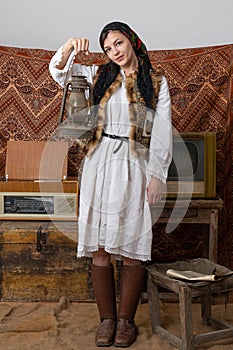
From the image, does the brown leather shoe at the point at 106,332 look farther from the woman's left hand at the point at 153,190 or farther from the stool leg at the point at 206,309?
the woman's left hand at the point at 153,190

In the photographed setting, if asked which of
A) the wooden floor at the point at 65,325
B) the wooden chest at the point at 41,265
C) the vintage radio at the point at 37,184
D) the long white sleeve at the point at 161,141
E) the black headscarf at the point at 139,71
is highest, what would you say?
the black headscarf at the point at 139,71

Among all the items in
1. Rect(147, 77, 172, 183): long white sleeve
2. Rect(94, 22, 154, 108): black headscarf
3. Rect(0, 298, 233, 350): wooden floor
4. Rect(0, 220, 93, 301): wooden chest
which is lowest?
Rect(0, 298, 233, 350): wooden floor

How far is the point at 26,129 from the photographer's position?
3992mm

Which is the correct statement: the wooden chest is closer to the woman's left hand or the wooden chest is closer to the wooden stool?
the wooden stool

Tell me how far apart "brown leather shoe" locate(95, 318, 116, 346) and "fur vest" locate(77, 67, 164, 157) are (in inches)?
32.1

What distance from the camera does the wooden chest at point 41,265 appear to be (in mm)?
3500

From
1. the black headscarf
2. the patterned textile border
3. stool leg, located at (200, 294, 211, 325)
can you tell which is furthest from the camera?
the patterned textile border

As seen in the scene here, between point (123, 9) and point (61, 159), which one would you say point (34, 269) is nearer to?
point (61, 159)

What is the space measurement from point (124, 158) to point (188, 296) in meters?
0.69

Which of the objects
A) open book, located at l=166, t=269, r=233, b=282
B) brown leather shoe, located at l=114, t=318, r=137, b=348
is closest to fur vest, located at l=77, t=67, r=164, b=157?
open book, located at l=166, t=269, r=233, b=282

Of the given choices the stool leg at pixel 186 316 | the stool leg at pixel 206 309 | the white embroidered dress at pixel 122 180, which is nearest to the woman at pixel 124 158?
the white embroidered dress at pixel 122 180

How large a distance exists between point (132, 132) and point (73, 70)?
46cm

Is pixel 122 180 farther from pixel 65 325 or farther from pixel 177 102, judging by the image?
pixel 177 102

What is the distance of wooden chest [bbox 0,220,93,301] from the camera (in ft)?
11.5
